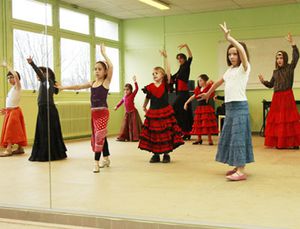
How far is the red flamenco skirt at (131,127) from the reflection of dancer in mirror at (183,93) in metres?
0.46

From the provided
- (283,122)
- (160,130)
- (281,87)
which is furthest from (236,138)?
(160,130)

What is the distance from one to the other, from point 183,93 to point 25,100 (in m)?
1.68

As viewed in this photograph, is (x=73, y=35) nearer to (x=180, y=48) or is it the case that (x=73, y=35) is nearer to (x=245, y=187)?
(x=180, y=48)

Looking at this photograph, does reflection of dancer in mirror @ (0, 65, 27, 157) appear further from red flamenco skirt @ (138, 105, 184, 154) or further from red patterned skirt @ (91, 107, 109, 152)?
red flamenco skirt @ (138, 105, 184, 154)

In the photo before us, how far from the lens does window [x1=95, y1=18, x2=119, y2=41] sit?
14.8ft

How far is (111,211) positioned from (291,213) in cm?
134

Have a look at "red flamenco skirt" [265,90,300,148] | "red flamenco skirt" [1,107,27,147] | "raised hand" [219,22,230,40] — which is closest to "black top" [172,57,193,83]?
"raised hand" [219,22,230,40]

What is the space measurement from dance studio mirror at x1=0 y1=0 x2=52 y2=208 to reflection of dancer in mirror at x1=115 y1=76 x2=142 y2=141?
2.52 ft

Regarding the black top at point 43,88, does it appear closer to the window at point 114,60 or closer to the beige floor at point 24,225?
the window at point 114,60

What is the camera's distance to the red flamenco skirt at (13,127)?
4996mm

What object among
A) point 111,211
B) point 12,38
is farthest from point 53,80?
point 111,211

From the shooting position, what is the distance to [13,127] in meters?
4.92

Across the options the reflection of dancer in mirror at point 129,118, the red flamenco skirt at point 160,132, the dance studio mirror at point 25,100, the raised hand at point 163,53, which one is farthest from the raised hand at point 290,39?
the dance studio mirror at point 25,100

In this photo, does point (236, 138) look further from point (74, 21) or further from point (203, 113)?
point (74, 21)
